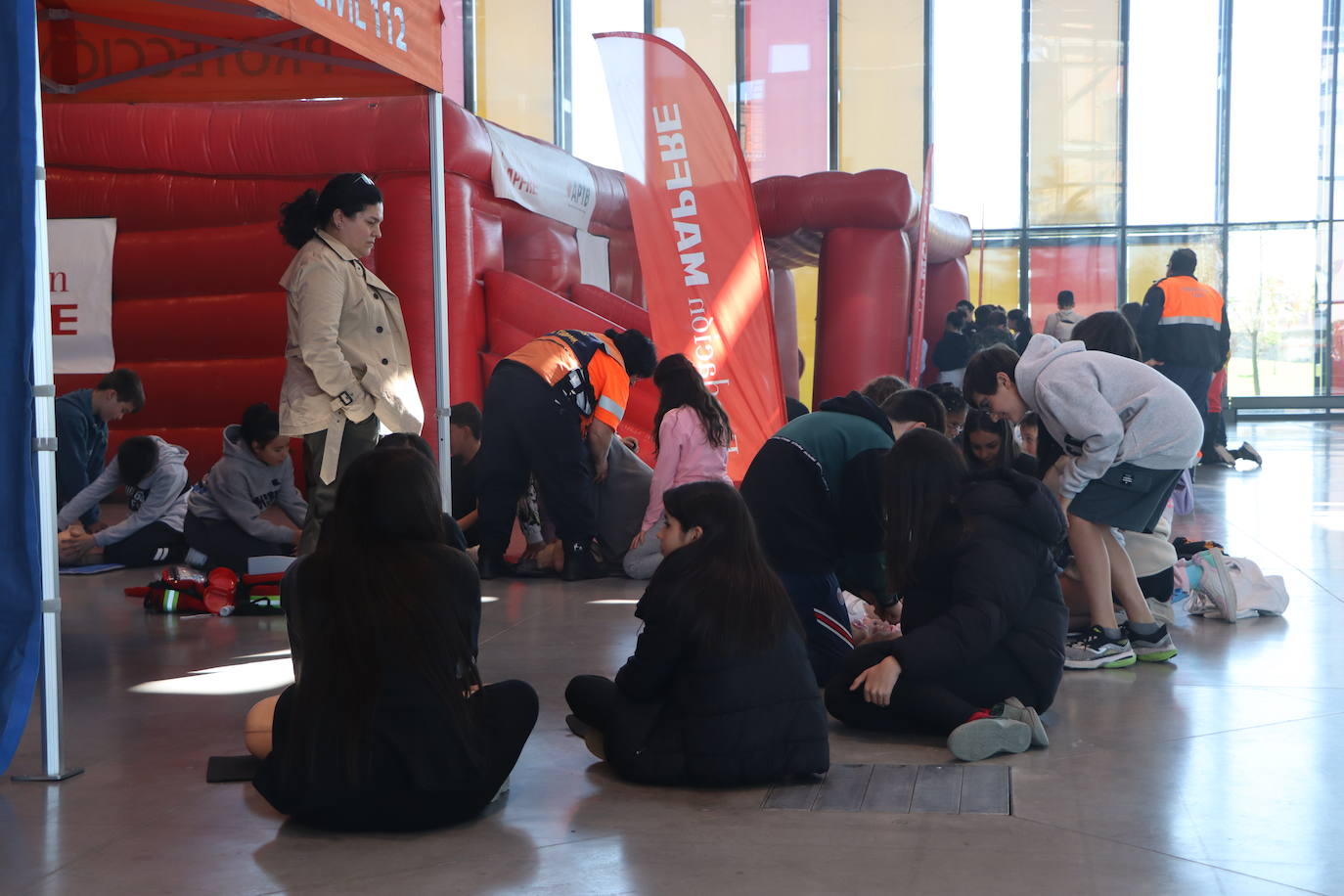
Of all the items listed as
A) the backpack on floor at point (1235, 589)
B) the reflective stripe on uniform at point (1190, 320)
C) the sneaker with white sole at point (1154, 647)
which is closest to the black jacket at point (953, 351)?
the reflective stripe on uniform at point (1190, 320)

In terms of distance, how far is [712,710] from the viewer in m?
2.62

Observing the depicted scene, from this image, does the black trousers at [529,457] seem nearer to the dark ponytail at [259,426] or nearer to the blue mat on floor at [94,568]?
the dark ponytail at [259,426]

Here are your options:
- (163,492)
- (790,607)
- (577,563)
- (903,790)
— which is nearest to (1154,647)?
(903,790)

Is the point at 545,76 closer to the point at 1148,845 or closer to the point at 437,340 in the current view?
the point at 437,340

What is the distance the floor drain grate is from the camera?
2.56 m

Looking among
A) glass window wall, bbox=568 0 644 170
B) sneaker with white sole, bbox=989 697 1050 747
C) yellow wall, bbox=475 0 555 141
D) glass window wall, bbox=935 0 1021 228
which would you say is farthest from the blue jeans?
glass window wall, bbox=935 0 1021 228

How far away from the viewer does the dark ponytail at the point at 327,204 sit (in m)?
3.86

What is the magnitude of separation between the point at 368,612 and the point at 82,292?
218 inches

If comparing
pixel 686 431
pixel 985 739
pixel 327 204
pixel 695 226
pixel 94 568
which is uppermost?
pixel 695 226

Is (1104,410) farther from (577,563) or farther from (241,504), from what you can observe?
(241,504)

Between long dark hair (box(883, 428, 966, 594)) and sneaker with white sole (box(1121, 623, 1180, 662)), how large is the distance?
1.14 meters

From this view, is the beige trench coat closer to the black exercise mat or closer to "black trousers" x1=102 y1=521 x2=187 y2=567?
the black exercise mat

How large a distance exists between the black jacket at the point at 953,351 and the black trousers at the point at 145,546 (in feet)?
21.8

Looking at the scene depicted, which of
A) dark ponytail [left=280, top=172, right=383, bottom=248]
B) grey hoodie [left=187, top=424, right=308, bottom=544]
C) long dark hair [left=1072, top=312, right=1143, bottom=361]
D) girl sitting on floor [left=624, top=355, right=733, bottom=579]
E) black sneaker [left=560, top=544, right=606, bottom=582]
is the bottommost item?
black sneaker [left=560, top=544, right=606, bottom=582]
